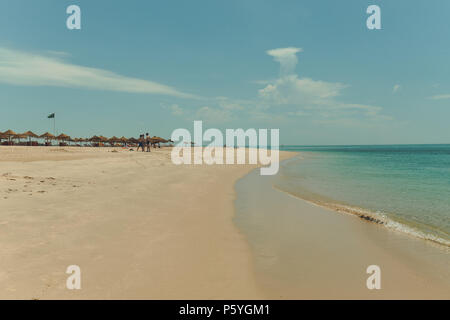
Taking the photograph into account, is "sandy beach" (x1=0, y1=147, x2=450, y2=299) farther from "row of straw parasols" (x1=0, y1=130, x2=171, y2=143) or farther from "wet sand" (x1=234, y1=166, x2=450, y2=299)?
"row of straw parasols" (x1=0, y1=130, x2=171, y2=143)

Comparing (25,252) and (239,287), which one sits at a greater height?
(25,252)

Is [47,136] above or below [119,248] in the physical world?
above

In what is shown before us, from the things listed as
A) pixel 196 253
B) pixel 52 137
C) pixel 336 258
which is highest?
pixel 52 137

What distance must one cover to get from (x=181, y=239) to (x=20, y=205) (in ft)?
16.8

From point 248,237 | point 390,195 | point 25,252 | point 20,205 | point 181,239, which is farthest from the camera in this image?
point 390,195

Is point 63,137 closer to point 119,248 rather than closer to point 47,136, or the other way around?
point 47,136

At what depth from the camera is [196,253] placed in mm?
4773

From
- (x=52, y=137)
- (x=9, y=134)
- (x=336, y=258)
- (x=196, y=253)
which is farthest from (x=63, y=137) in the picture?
(x=336, y=258)

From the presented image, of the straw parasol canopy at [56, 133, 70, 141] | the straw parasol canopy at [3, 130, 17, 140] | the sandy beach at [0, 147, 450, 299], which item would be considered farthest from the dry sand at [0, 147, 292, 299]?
the straw parasol canopy at [56, 133, 70, 141]

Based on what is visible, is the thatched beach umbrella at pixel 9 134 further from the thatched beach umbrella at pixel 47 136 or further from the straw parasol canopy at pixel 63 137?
the straw parasol canopy at pixel 63 137
